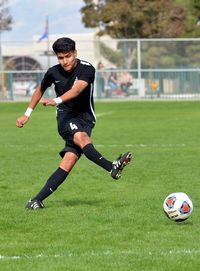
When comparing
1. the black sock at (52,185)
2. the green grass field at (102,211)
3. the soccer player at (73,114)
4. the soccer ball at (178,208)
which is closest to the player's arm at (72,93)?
the soccer player at (73,114)

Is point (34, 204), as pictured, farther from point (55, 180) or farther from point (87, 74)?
point (87, 74)

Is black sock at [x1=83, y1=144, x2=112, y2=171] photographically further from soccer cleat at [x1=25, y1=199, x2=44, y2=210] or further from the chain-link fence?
the chain-link fence

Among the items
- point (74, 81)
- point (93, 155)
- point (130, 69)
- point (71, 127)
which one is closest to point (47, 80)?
point (74, 81)

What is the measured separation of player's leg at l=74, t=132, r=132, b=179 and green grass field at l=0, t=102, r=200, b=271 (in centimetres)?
45

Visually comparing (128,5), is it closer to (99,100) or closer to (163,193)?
(99,100)

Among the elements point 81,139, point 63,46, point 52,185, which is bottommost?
point 52,185

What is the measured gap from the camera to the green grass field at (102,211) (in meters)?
6.70

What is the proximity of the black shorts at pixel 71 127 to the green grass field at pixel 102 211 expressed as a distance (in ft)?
2.22

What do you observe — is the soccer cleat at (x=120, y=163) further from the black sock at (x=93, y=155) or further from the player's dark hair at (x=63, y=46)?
the player's dark hair at (x=63, y=46)

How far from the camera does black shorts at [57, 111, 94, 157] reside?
9297 mm

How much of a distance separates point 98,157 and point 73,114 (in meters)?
0.59

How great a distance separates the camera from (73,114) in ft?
31.0

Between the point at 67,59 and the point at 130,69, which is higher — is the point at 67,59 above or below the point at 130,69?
above

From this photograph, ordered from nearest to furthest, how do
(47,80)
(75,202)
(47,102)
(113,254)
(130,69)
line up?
(113,254)
(47,102)
(47,80)
(75,202)
(130,69)
